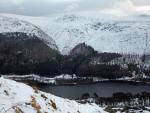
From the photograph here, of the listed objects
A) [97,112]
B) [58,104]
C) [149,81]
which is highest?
[58,104]

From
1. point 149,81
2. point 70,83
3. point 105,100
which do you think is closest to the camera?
point 105,100

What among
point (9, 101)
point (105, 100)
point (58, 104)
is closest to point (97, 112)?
point (58, 104)

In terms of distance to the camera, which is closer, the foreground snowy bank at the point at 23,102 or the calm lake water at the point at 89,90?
the foreground snowy bank at the point at 23,102

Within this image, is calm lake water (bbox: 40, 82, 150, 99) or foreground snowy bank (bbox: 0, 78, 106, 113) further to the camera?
calm lake water (bbox: 40, 82, 150, 99)

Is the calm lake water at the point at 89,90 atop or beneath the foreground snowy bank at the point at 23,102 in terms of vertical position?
beneath

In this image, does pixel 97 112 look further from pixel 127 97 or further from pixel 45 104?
pixel 127 97

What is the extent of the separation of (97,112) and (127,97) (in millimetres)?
96540

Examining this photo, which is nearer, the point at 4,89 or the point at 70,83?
the point at 4,89

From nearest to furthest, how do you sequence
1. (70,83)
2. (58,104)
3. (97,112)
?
(58,104), (97,112), (70,83)

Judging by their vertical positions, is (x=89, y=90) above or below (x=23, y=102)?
below

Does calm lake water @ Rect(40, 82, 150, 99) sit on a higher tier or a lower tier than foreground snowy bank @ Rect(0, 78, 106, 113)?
lower

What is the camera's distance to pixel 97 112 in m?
20.7

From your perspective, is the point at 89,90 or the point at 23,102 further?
the point at 89,90

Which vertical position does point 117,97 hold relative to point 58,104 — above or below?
below
